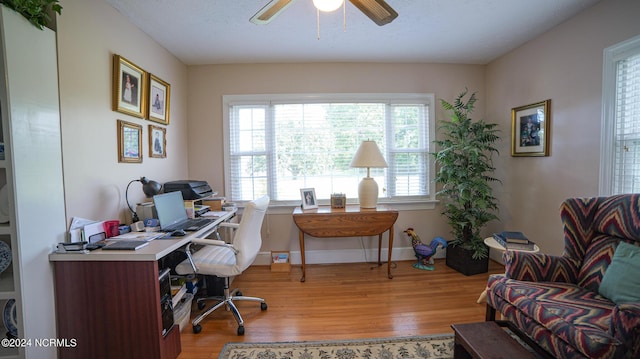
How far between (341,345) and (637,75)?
2743 millimetres

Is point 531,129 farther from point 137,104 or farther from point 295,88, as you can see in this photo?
point 137,104

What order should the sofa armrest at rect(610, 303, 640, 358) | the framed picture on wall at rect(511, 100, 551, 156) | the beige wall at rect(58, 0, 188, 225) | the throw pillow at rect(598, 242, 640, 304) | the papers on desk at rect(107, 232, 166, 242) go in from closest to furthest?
the sofa armrest at rect(610, 303, 640, 358)
the throw pillow at rect(598, 242, 640, 304)
the beige wall at rect(58, 0, 188, 225)
the papers on desk at rect(107, 232, 166, 242)
the framed picture on wall at rect(511, 100, 551, 156)

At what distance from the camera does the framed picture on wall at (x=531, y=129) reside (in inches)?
91.0

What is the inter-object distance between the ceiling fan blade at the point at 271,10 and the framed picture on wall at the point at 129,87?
4.01 ft

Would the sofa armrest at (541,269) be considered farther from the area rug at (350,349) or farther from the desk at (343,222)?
the desk at (343,222)

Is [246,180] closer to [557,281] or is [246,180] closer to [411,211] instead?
[411,211]

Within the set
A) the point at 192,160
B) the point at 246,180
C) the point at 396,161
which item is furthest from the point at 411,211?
the point at 192,160

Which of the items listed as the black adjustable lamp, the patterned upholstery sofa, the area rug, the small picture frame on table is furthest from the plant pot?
the black adjustable lamp

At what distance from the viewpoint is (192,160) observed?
293 cm

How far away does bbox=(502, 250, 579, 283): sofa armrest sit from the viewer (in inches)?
60.5

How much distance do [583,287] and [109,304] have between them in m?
2.76

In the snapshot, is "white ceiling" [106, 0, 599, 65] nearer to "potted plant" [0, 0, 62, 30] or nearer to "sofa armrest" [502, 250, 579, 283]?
"potted plant" [0, 0, 62, 30]

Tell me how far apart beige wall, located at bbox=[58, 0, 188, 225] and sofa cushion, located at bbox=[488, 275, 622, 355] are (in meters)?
2.66

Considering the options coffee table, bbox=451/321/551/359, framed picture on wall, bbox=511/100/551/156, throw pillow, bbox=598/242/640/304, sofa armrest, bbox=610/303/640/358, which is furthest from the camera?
framed picture on wall, bbox=511/100/551/156
